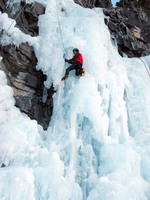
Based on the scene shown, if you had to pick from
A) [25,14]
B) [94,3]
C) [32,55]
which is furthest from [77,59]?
[94,3]

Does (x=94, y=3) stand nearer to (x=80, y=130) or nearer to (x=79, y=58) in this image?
(x=79, y=58)

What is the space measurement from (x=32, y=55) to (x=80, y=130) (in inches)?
96.4

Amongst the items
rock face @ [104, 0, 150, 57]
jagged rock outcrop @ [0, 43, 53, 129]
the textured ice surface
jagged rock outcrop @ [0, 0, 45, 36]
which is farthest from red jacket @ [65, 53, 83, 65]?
rock face @ [104, 0, 150, 57]

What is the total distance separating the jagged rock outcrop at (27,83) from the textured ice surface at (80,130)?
20 centimetres

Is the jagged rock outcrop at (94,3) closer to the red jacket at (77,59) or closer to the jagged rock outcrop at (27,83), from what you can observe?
the red jacket at (77,59)

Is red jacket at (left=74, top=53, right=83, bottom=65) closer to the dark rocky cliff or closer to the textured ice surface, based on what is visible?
the textured ice surface

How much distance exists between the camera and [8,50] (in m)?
8.08

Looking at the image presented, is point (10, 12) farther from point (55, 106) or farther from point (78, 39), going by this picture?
point (55, 106)

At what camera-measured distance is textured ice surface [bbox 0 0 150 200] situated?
6059 millimetres

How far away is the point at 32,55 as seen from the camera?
853 centimetres

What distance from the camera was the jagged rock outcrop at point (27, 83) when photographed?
7.76 m

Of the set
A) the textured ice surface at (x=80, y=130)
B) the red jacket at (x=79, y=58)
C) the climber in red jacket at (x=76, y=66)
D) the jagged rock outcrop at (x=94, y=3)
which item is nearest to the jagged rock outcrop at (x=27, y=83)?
the textured ice surface at (x=80, y=130)

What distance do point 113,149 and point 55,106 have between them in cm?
170

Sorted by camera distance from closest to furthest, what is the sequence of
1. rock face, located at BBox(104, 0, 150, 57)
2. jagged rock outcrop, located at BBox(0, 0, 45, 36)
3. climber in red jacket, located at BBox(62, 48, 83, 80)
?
climber in red jacket, located at BBox(62, 48, 83, 80) < jagged rock outcrop, located at BBox(0, 0, 45, 36) < rock face, located at BBox(104, 0, 150, 57)
